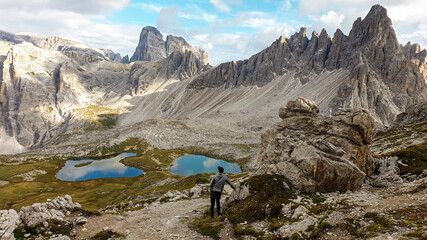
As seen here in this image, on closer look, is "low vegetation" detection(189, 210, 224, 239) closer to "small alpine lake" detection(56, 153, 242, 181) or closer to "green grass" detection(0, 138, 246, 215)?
"green grass" detection(0, 138, 246, 215)

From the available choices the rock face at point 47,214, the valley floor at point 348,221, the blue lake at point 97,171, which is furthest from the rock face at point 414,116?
the blue lake at point 97,171

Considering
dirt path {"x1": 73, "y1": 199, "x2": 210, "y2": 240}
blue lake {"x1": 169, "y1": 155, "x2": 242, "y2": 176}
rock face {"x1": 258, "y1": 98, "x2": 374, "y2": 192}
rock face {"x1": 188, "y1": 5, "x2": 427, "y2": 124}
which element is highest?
rock face {"x1": 188, "y1": 5, "x2": 427, "y2": 124}

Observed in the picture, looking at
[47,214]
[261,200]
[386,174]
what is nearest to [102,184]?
[47,214]

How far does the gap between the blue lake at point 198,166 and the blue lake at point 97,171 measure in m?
17.3

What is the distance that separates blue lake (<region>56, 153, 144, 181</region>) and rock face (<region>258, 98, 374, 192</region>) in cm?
7954

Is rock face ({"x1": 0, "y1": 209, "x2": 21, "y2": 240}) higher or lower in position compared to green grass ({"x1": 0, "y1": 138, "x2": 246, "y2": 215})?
higher

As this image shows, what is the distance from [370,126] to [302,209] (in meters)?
23.0

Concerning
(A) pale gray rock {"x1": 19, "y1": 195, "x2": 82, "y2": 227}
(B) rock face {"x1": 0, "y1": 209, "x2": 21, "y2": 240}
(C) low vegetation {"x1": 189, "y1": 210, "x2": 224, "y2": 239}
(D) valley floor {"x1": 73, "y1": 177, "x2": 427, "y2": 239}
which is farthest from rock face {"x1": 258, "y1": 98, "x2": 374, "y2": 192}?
(B) rock face {"x1": 0, "y1": 209, "x2": 21, "y2": 240}

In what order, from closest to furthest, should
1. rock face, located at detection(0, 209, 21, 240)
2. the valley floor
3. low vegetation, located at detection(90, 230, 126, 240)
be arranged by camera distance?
the valley floor → rock face, located at detection(0, 209, 21, 240) → low vegetation, located at detection(90, 230, 126, 240)

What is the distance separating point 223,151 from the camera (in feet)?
410

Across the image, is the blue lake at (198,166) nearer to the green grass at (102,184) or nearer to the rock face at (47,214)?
the green grass at (102,184)

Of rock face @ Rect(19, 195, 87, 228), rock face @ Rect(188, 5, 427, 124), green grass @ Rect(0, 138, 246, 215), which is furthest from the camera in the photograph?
rock face @ Rect(188, 5, 427, 124)

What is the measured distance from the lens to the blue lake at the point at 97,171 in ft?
342

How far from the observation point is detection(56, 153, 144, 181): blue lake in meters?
104
